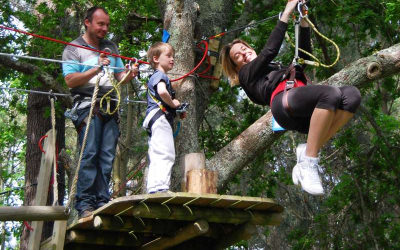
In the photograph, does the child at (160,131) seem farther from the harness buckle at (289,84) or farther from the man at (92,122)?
the harness buckle at (289,84)

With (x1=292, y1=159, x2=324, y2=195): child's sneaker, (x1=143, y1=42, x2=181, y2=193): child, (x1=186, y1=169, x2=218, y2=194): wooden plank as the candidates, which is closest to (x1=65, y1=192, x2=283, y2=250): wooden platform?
(x1=186, y1=169, x2=218, y2=194): wooden plank

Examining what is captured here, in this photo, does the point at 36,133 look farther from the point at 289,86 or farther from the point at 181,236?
the point at 289,86

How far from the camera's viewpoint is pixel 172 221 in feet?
16.2

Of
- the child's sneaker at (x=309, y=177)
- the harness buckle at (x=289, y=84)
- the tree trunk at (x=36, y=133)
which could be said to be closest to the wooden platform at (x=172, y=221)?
the child's sneaker at (x=309, y=177)

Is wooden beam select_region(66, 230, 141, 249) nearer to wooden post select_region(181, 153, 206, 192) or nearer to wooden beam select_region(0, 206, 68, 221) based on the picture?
wooden beam select_region(0, 206, 68, 221)

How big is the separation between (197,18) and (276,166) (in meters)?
7.59

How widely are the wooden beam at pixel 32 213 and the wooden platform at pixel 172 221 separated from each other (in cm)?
18

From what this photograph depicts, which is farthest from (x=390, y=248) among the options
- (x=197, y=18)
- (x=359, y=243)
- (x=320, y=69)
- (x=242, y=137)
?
(x=197, y=18)

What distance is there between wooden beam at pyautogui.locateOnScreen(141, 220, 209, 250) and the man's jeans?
609 millimetres

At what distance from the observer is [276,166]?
14.2m

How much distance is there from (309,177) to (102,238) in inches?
69.8

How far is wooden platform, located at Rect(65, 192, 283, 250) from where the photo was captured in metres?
4.26

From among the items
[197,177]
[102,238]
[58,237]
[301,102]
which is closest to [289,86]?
[301,102]

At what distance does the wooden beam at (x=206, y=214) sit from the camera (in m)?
4.30
